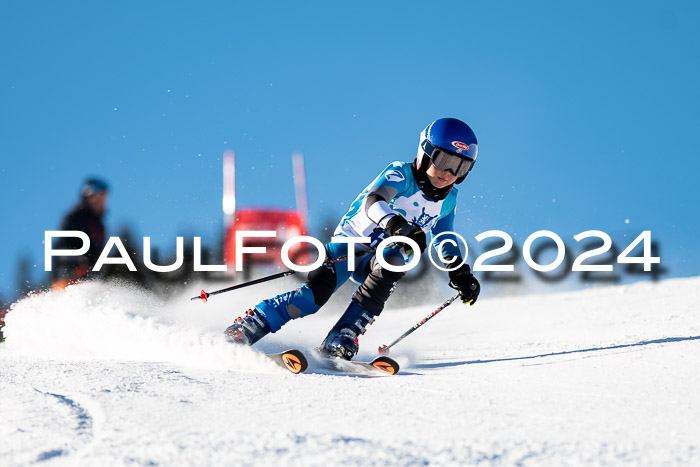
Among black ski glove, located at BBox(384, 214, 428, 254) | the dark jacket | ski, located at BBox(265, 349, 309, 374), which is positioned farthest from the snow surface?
the dark jacket

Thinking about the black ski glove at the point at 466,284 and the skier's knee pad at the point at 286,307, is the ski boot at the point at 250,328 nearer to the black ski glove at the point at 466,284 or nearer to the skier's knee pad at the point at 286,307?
the skier's knee pad at the point at 286,307

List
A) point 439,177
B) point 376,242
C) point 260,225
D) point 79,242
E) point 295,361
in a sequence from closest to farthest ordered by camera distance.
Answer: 1. point 295,361
2. point 439,177
3. point 376,242
4. point 79,242
5. point 260,225

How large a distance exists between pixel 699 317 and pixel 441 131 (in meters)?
3.53

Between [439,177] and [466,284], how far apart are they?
0.79 metres

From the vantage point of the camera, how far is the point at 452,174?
14.0 ft

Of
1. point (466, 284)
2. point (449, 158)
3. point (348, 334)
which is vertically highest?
point (449, 158)

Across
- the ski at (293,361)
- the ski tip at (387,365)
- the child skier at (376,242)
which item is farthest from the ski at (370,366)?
the ski at (293,361)

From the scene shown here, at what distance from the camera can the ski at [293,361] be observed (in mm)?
3266

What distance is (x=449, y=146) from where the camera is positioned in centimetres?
412

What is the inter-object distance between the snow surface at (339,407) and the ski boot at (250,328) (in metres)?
0.14

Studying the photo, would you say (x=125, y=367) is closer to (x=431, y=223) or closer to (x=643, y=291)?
(x=431, y=223)

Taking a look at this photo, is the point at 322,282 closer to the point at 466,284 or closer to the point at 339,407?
the point at 466,284

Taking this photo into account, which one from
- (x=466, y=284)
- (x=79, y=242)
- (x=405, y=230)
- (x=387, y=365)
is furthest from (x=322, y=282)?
(x=79, y=242)

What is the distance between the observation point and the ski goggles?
415 centimetres
